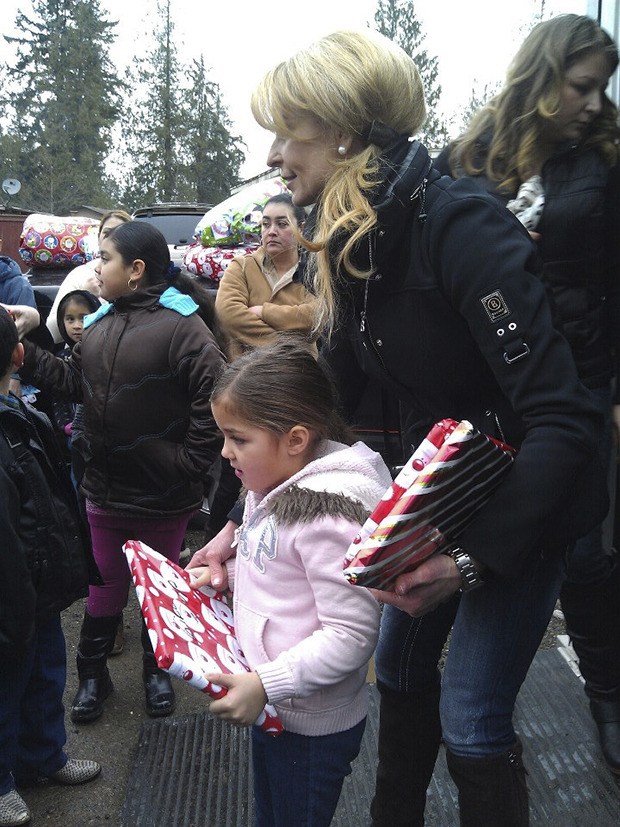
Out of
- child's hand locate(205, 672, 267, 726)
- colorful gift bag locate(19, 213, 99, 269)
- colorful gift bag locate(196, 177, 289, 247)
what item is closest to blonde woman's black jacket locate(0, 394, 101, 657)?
child's hand locate(205, 672, 267, 726)

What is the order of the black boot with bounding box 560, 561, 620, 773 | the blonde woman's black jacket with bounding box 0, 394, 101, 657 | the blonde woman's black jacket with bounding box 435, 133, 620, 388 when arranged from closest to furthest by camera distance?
1. the blonde woman's black jacket with bounding box 435, 133, 620, 388
2. the blonde woman's black jacket with bounding box 0, 394, 101, 657
3. the black boot with bounding box 560, 561, 620, 773

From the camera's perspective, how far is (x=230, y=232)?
19.8 feet

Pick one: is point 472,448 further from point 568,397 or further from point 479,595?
point 479,595

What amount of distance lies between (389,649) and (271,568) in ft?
1.33

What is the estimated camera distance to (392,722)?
1.97m

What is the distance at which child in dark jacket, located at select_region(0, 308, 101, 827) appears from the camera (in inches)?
93.4

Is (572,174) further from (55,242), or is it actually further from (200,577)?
(55,242)

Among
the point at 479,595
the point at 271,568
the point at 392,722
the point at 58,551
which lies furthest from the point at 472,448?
the point at 58,551

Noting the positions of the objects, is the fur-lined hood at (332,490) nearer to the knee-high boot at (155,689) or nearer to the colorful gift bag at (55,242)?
the knee-high boot at (155,689)

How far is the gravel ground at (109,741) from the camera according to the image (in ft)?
8.70

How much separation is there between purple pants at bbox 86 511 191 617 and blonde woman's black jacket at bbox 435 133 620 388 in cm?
181

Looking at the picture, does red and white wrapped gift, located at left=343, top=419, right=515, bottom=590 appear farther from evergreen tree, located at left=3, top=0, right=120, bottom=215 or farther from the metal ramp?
evergreen tree, located at left=3, top=0, right=120, bottom=215

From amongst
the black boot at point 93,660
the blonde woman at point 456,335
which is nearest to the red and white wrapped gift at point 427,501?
the blonde woman at point 456,335

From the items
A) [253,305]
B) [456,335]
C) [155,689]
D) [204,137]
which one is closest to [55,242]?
[253,305]
